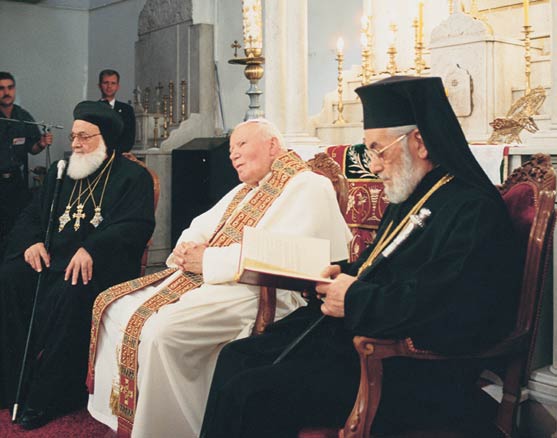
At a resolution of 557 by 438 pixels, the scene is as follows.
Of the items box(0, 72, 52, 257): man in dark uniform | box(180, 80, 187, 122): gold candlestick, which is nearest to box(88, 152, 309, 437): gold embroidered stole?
box(0, 72, 52, 257): man in dark uniform

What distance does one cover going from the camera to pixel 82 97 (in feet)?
45.3

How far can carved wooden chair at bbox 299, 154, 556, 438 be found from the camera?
226 cm

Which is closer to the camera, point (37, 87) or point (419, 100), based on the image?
point (419, 100)

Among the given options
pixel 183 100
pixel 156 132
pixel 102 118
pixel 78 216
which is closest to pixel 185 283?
pixel 78 216

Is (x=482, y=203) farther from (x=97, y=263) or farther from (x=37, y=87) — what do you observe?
(x=37, y=87)

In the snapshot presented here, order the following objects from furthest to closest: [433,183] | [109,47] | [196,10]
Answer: [109,47]
[196,10]
[433,183]

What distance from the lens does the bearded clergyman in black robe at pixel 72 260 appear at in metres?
4.05

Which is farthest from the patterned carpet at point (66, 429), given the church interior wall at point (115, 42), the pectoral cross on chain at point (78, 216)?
the church interior wall at point (115, 42)

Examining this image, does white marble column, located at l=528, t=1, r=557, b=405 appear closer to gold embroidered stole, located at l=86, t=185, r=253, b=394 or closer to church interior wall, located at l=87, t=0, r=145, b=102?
gold embroidered stole, located at l=86, t=185, r=253, b=394

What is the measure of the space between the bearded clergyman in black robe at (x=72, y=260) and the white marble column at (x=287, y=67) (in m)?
1.74

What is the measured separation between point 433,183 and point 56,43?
476 inches

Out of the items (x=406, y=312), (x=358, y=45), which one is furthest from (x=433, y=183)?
(x=358, y=45)

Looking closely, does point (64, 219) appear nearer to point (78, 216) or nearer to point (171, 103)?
point (78, 216)

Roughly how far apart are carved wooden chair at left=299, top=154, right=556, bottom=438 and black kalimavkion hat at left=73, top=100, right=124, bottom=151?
256 centimetres
